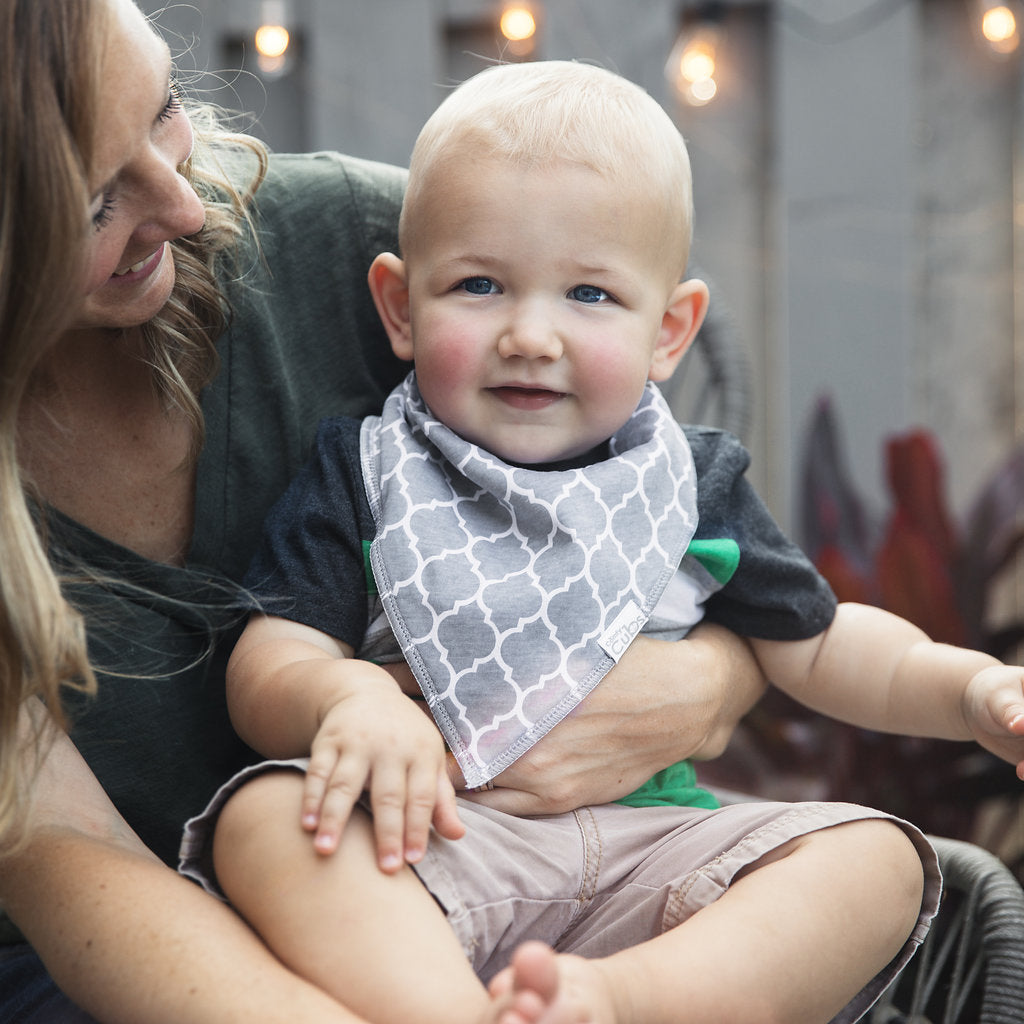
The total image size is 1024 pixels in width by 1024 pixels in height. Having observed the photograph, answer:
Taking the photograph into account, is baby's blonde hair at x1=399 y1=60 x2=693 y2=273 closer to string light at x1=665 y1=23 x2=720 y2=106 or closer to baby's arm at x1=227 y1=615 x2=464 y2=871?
baby's arm at x1=227 y1=615 x2=464 y2=871

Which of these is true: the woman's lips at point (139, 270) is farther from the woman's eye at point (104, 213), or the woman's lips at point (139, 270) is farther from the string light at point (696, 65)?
the string light at point (696, 65)

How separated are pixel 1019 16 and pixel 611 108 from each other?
6.07 ft

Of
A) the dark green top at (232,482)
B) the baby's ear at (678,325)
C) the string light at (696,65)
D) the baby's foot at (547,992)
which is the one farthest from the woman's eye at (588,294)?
the string light at (696,65)

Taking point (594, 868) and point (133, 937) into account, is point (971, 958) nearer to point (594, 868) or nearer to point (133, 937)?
point (594, 868)

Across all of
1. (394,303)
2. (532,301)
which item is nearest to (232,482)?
(394,303)

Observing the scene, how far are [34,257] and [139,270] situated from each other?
179 millimetres

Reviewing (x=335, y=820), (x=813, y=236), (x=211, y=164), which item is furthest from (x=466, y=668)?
(x=813, y=236)

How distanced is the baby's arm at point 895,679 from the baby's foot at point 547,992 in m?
0.45

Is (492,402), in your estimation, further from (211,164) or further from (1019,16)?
(1019,16)

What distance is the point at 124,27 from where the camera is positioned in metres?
0.80

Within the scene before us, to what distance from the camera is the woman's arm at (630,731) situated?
3.00ft

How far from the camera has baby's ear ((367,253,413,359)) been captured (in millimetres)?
1081

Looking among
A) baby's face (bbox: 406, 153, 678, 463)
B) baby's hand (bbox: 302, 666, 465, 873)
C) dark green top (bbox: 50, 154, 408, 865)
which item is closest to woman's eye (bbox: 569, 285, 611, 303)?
baby's face (bbox: 406, 153, 678, 463)

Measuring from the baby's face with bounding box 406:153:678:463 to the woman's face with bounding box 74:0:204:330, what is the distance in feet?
0.73
